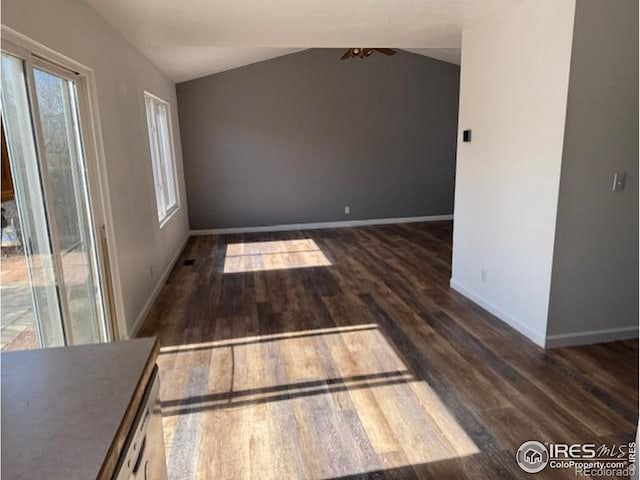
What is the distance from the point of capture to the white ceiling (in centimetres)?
285

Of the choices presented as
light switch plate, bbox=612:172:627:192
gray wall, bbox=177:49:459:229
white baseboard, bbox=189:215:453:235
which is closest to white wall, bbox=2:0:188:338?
gray wall, bbox=177:49:459:229

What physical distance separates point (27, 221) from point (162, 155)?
3.81 meters

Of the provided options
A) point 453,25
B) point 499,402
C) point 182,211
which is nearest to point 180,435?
point 499,402

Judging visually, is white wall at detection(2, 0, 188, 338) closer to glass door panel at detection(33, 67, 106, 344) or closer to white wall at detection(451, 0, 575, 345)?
glass door panel at detection(33, 67, 106, 344)

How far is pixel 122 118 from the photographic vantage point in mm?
3451

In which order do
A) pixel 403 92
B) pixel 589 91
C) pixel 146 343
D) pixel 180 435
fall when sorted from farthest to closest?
pixel 403 92, pixel 589 91, pixel 180 435, pixel 146 343

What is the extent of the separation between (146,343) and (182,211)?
5.43m

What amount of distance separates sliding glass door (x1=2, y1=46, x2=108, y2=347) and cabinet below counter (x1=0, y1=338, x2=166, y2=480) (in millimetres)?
970

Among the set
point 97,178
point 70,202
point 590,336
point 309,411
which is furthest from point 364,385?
point 97,178

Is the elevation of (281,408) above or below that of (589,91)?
below

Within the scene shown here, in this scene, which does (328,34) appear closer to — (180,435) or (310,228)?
(180,435)

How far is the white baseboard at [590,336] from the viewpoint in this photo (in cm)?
301

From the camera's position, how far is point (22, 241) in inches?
75.5

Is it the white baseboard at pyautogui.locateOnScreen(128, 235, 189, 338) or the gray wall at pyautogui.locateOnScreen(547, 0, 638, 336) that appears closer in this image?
the gray wall at pyautogui.locateOnScreen(547, 0, 638, 336)
